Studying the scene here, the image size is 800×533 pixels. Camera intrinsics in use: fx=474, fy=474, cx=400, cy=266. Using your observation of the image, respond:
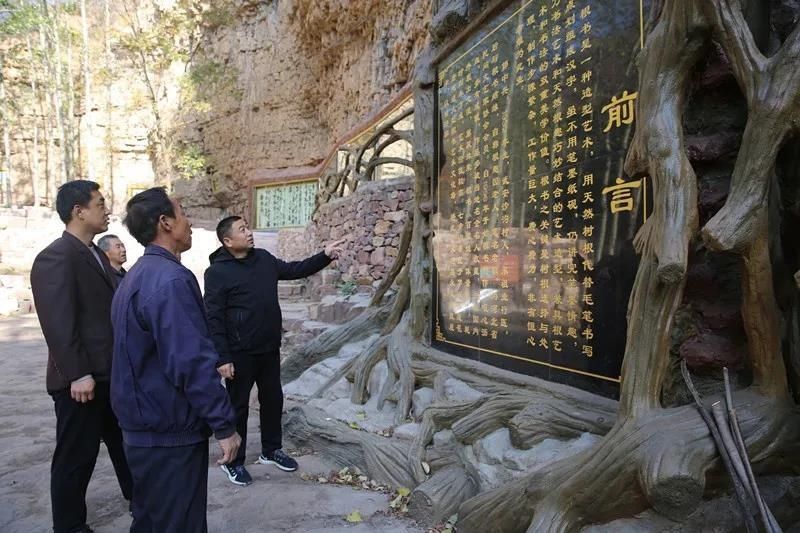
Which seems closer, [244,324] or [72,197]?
[72,197]

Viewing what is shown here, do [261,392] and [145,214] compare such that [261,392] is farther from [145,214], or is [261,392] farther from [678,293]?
[678,293]

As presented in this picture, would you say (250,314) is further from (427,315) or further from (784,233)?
(784,233)

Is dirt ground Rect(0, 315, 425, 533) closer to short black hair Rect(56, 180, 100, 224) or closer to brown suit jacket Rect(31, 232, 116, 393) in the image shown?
brown suit jacket Rect(31, 232, 116, 393)

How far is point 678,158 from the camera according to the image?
1600 millimetres

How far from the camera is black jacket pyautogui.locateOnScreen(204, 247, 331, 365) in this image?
9.25ft

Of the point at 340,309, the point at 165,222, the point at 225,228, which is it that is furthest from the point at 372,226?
the point at 165,222

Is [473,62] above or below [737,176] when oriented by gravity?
above

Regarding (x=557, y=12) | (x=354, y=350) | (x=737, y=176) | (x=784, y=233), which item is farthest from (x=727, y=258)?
(x=354, y=350)

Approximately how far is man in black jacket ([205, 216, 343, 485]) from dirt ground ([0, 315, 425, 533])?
14 centimetres

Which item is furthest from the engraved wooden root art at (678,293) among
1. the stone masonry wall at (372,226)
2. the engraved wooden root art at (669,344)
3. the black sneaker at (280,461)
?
the stone masonry wall at (372,226)

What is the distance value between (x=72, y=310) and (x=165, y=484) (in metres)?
1.01

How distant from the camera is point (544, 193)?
98.8 inches

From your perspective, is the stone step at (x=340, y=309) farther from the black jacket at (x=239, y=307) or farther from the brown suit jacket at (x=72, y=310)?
the brown suit jacket at (x=72, y=310)

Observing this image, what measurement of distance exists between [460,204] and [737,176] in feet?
6.56
